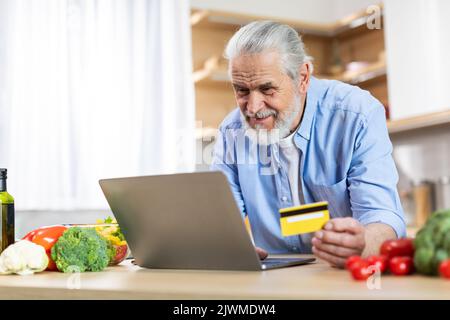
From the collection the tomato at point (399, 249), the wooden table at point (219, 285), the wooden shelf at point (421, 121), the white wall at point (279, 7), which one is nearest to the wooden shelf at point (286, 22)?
the white wall at point (279, 7)

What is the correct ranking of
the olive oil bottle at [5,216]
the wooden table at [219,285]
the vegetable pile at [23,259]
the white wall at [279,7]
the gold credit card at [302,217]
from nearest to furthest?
the wooden table at [219,285] < the gold credit card at [302,217] < the vegetable pile at [23,259] < the olive oil bottle at [5,216] < the white wall at [279,7]

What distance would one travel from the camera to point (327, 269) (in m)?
1.18

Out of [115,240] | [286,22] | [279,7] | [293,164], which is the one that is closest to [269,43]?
[293,164]

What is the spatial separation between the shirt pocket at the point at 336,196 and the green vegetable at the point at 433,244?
684 millimetres

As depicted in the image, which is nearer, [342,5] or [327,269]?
[327,269]

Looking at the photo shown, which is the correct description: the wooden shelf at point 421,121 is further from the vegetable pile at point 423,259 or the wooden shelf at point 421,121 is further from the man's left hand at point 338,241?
the vegetable pile at point 423,259

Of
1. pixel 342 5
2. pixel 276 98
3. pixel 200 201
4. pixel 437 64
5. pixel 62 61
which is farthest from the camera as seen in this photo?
→ pixel 342 5

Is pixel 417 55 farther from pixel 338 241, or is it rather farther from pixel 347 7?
pixel 338 241

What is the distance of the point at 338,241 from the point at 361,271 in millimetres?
186

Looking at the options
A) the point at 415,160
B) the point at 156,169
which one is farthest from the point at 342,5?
the point at 156,169

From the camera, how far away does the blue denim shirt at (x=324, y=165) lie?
1588mm

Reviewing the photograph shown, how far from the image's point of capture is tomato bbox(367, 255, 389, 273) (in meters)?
1.00
